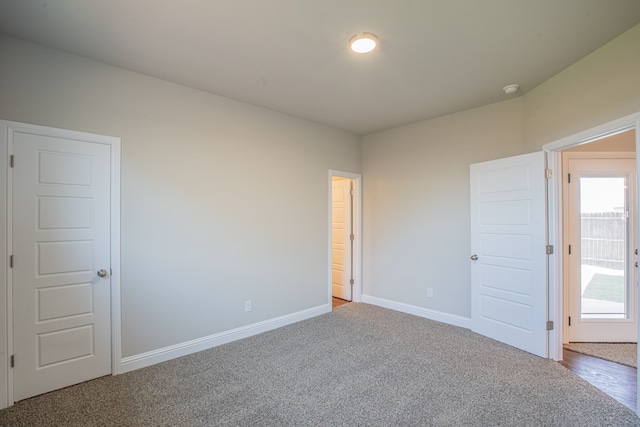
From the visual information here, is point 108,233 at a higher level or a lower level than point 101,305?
higher

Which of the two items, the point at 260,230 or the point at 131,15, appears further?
the point at 260,230

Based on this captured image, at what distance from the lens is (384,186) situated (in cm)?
491

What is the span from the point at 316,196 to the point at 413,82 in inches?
80.9

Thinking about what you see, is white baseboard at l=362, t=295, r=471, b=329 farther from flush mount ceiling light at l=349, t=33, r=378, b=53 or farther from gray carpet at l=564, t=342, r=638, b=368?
flush mount ceiling light at l=349, t=33, r=378, b=53

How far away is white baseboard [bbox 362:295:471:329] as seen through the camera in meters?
3.99

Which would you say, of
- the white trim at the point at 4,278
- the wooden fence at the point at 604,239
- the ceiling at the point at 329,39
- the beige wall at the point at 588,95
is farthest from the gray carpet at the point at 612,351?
the white trim at the point at 4,278

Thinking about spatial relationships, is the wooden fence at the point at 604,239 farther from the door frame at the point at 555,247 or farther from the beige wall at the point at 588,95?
the beige wall at the point at 588,95

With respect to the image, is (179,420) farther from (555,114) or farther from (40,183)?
(555,114)

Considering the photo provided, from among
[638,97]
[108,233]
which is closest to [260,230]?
[108,233]

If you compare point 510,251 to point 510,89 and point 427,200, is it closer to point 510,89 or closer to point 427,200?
point 427,200

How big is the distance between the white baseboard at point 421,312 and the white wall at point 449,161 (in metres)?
0.06

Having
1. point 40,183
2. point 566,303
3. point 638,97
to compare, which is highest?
point 638,97

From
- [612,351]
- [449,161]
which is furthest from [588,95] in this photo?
[612,351]

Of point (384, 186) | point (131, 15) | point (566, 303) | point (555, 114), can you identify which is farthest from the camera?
point (384, 186)
